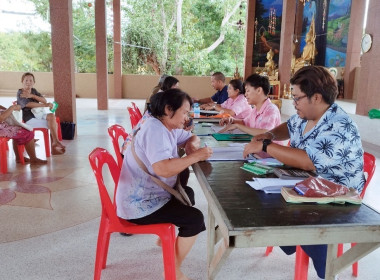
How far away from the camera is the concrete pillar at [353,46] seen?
32.0 feet

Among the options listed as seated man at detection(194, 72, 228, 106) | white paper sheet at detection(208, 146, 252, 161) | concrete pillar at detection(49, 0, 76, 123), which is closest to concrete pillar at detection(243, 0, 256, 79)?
seated man at detection(194, 72, 228, 106)

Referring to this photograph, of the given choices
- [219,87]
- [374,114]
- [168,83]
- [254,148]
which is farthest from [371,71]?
[254,148]

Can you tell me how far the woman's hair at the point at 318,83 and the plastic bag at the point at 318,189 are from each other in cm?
50

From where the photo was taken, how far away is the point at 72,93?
593cm

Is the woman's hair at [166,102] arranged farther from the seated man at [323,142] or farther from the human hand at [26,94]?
the human hand at [26,94]

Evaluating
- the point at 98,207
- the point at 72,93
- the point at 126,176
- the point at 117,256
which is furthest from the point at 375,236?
the point at 72,93

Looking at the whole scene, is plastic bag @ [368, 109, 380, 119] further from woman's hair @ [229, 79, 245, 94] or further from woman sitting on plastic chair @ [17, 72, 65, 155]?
woman sitting on plastic chair @ [17, 72, 65, 155]

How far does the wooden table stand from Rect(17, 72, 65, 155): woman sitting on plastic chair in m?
3.97

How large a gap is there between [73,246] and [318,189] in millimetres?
1702

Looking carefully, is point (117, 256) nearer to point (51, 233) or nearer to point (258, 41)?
point (51, 233)

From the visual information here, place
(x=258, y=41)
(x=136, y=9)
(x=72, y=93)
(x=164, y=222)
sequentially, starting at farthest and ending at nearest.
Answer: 1. (x=136, y=9)
2. (x=258, y=41)
3. (x=72, y=93)
4. (x=164, y=222)

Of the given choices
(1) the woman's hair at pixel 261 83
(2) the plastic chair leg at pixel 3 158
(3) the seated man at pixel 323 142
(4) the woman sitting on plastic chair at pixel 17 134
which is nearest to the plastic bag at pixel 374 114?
(1) the woman's hair at pixel 261 83

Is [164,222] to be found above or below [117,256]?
above

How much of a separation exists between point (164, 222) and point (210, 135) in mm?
998
